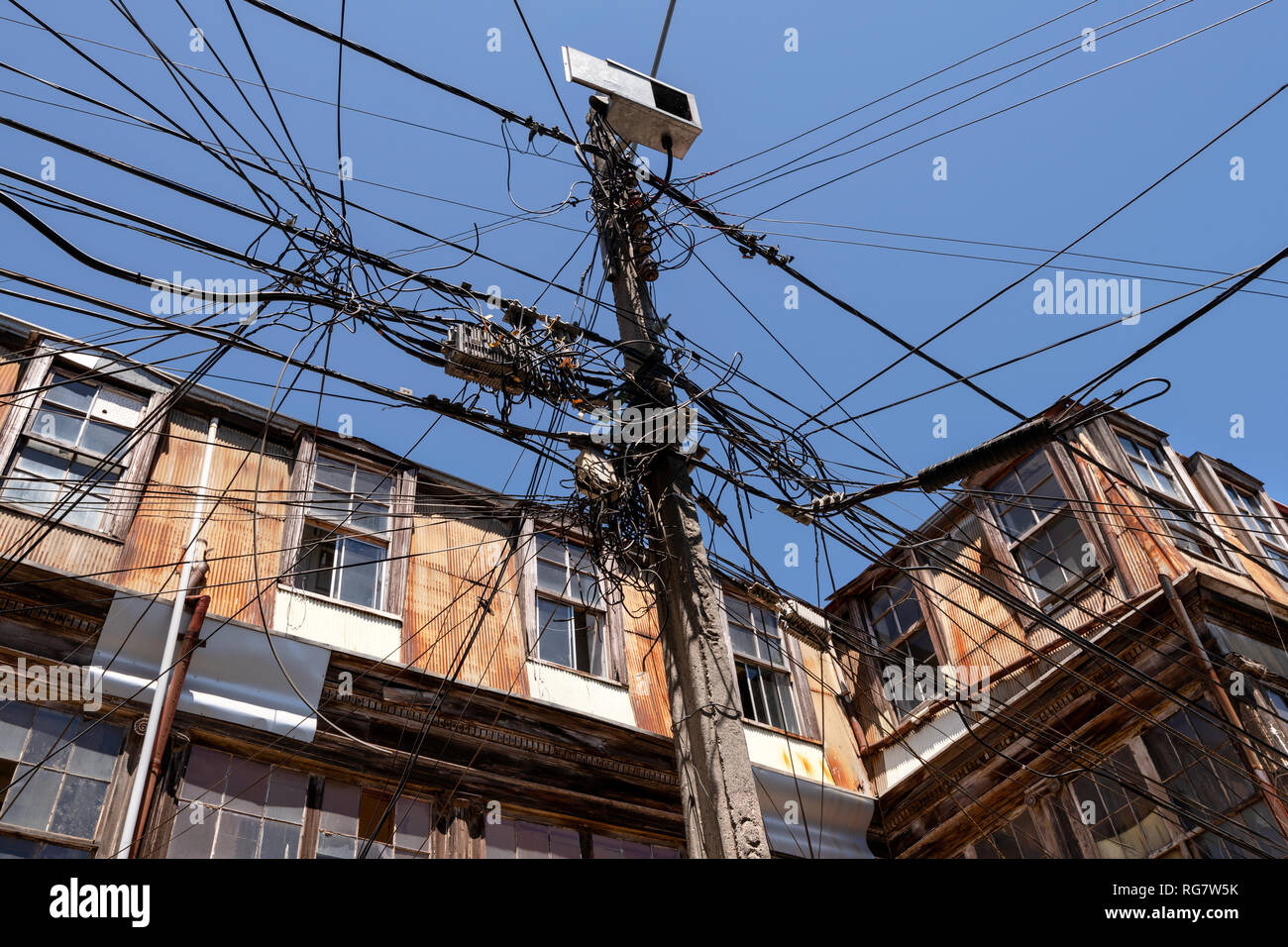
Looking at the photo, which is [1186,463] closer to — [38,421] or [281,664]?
[281,664]

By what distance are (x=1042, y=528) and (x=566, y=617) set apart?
589 centimetres

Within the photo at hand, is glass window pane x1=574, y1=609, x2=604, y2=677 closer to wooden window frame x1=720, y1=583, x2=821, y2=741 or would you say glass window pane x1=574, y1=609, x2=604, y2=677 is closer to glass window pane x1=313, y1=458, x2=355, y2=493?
wooden window frame x1=720, y1=583, x2=821, y2=741

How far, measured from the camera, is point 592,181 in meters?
7.82

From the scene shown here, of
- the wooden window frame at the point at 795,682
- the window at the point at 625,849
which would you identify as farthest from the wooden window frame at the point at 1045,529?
the window at the point at 625,849

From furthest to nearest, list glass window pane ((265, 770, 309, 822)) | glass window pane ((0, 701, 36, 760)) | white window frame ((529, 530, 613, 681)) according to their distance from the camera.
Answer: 1. white window frame ((529, 530, 613, 681))
2. glass window pane ((265, 770, 309, 822))
3. glass window pane ((0, 701, 36, 760))

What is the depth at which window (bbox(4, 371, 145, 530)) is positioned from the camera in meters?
9.07

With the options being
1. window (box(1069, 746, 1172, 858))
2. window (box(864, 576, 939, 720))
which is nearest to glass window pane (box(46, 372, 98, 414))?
window (box(864, 576, 939, 720))

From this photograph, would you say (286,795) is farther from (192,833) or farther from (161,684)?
(161,684)

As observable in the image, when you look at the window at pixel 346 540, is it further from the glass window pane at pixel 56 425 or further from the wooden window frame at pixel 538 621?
the glass window pane at pixel 56 425

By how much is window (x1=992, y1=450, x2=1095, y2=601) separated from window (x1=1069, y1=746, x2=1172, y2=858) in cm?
210

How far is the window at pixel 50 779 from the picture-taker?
725 centimetres

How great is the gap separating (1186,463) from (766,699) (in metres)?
6.44
